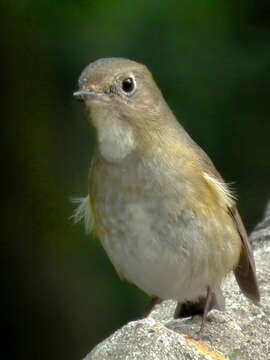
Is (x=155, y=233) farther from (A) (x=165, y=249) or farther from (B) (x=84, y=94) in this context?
(B) (x=84, y=94)

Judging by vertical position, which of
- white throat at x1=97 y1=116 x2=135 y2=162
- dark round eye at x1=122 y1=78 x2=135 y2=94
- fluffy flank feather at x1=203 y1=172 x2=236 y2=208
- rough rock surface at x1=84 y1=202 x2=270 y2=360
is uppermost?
dark round eye at x1=122 y1=78 x2=135 y2=94

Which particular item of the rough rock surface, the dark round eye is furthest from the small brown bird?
the rough rock surface

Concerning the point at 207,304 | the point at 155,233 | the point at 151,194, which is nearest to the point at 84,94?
the point at 151,194

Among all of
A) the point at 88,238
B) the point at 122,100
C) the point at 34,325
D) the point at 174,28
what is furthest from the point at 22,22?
the point at 122,100

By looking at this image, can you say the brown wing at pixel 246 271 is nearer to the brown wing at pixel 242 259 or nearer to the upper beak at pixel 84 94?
the brown wing at pixel 242 259

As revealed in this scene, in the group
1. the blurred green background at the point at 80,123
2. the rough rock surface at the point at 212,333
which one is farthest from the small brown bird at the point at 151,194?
the blurred green background at the point at 80,123

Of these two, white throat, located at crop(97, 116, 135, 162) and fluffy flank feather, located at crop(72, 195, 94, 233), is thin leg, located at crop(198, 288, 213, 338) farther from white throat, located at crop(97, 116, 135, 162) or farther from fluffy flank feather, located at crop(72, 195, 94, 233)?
white throat, located at crop(97, 116, 135, 162)
